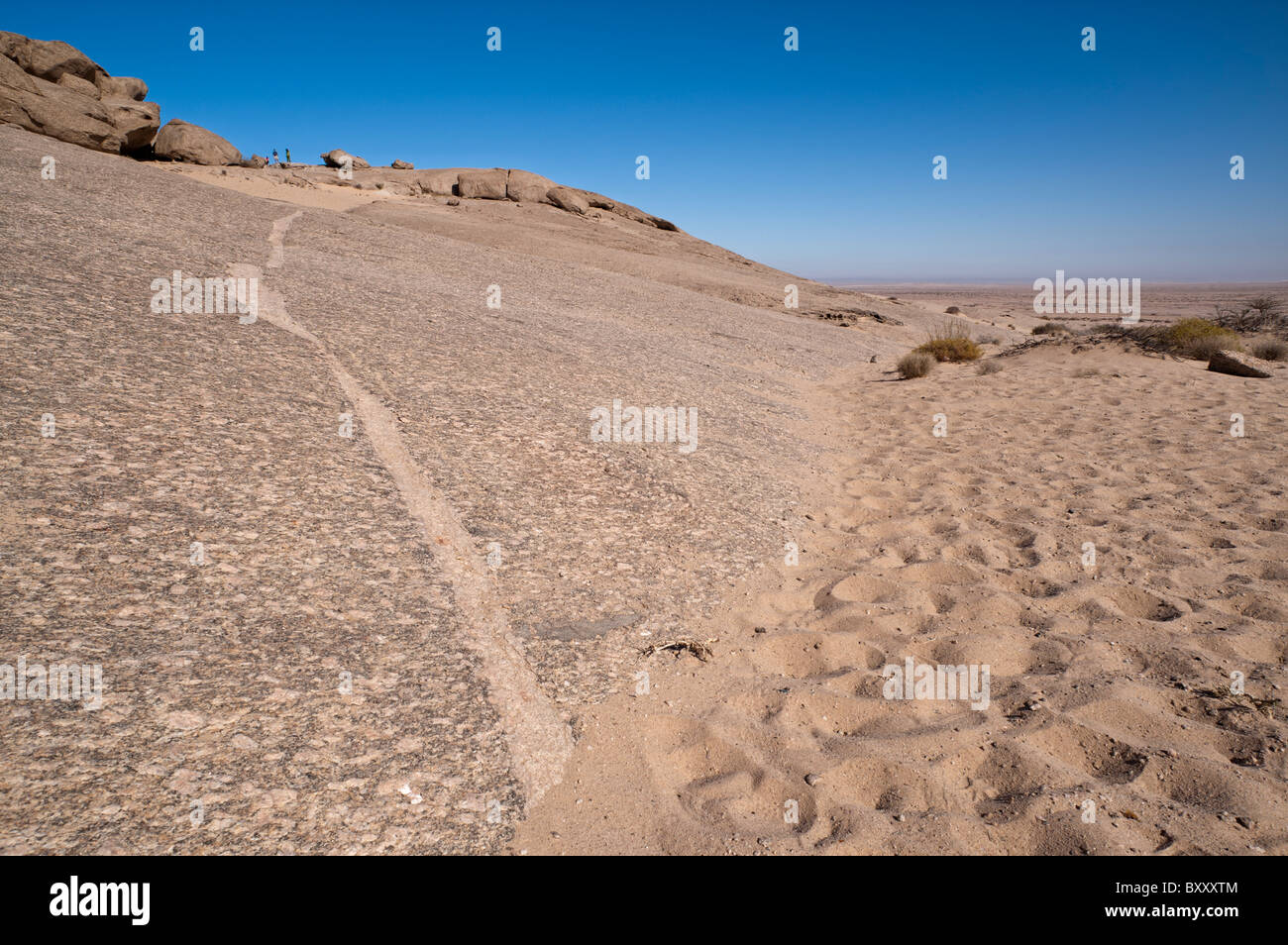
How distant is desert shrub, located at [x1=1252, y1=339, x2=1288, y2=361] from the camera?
12.7m

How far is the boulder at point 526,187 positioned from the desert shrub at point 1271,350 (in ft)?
93.8

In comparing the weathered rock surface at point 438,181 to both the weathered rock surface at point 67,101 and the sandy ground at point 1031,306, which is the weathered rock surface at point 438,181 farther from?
the sandy ground at point 1031,306

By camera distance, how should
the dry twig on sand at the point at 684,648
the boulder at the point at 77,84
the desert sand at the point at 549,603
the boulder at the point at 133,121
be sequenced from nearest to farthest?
1. the desert sand at the point at 549,603
2. the dry twig on sand at the point at 684,648
3. the boulder at the point at 77,84
4. the boulder at the point at 133,121

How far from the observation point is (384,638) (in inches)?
129

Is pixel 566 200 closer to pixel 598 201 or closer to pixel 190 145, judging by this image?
pixel 598 201

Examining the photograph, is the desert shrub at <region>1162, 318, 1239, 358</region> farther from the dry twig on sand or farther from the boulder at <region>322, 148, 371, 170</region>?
the boulder at <region>322, 148, 371, 170</region>

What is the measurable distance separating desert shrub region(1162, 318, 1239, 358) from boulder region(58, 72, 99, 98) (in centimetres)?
3203

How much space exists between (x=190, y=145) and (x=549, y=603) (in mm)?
33275

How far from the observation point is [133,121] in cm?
2284

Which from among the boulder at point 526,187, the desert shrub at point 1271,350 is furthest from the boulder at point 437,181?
the desert shrub at point 1271,350

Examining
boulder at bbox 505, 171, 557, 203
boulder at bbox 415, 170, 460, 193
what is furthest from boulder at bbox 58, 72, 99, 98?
boulder at bbox 505, 171, 557, 203

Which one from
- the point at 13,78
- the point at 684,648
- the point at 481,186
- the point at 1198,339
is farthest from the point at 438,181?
the point at 684,648

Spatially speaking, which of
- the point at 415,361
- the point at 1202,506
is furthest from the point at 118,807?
the point at 1202,506

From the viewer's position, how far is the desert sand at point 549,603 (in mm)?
2535
